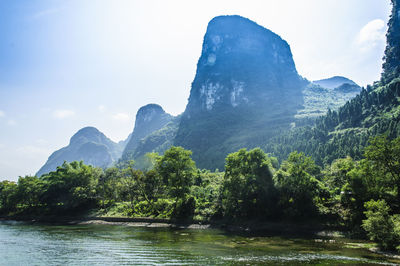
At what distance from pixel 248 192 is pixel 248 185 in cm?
150

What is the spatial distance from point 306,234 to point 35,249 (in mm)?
40694

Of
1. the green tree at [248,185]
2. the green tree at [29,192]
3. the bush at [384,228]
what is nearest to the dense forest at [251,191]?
the bush at [384,228]

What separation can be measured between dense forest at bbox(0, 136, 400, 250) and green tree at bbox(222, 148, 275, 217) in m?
0.20

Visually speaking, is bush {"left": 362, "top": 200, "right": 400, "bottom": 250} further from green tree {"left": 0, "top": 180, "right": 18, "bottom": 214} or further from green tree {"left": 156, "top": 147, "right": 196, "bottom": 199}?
green tree {"left": 0, "top": 180, "right": 18, "bottom": 214}

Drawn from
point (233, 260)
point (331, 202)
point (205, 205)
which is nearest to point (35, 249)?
point (233, 260)

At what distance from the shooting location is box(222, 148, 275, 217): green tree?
169 ft

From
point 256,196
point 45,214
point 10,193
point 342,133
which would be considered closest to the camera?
point 256,196

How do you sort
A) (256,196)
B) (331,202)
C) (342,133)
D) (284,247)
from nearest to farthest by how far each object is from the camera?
(284,247) < (331,202) < (256,196) < (342,133)

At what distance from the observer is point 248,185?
52688 millimetres

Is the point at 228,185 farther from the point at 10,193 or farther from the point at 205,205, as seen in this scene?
the point at 10,193

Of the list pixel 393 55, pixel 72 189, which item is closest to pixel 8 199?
pixel 72 189

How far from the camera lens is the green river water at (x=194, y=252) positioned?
25.7m

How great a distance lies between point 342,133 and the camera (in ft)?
459

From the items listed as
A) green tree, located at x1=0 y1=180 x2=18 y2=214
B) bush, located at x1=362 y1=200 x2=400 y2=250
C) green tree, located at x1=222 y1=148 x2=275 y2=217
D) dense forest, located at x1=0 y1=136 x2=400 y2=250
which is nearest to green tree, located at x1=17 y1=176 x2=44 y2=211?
dense forest, located at x1=0 y1=136 x2=400 y2=250
